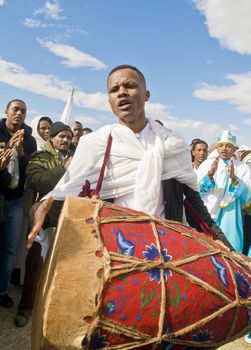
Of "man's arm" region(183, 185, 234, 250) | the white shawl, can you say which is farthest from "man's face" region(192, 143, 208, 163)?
the white shawl

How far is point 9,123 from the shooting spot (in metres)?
3.85

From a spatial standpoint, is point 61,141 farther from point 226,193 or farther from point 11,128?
point 226,193

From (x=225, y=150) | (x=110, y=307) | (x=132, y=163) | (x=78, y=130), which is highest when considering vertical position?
(x=78, y=130)

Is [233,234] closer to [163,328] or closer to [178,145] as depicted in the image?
[178,145]

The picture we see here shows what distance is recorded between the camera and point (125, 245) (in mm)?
1285

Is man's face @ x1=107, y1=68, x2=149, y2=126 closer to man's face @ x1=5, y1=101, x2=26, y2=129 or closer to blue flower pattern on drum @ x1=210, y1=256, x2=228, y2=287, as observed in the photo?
blue flower pattern on drum @ x1=210, y1=256, x2=228, y2=287

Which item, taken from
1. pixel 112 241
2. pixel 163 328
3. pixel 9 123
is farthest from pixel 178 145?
pixel 9 123

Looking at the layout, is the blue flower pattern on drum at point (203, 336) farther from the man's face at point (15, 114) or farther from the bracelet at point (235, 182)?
the bracelet at point (235, 182)

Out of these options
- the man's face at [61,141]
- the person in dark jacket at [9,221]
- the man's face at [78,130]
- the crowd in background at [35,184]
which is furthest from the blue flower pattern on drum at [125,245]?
the man's face at [78,130]

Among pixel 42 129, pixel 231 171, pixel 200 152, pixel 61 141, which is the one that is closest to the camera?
pixel 61 141

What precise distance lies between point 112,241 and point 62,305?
0.88 feet

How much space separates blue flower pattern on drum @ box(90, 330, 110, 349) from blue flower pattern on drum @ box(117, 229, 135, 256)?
28cm

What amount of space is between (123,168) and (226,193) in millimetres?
2838

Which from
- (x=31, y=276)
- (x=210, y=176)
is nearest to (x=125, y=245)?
(x=31, y=276)
